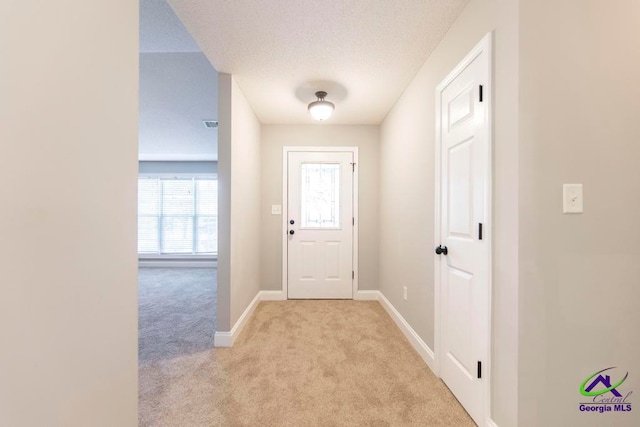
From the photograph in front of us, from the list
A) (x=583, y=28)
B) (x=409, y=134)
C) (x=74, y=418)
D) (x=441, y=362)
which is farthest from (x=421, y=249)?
(x=74, y=418)

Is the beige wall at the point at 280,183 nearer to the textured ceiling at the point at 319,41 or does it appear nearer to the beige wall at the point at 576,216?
the textured ceiling at the point at 319,41

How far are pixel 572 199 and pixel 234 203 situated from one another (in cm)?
241

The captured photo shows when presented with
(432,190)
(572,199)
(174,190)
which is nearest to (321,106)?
(432,190)

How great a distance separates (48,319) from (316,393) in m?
1.53

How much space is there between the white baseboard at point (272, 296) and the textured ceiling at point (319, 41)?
2.53 metres

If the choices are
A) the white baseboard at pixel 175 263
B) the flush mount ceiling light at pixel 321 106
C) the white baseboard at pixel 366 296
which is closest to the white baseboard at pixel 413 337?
the white baseboard at pixel 366 296

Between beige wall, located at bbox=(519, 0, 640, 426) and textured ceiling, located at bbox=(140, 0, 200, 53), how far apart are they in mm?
2344

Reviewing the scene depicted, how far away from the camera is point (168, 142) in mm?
5355

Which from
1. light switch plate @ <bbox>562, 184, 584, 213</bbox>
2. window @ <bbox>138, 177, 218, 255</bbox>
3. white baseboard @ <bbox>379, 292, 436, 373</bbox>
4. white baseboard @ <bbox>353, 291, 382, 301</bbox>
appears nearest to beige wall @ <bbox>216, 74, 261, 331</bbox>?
white baseboard @ <bbox>353, 291, 382, 301</bbox>

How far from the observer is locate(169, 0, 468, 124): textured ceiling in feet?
5.64

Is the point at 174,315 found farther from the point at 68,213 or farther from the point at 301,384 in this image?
the point at 68,213

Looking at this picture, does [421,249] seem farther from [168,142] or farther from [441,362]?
[168,142]

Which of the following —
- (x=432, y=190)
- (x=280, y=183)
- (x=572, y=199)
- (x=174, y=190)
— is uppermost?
(x=174, y=190)

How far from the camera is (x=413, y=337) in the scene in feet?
8.05
